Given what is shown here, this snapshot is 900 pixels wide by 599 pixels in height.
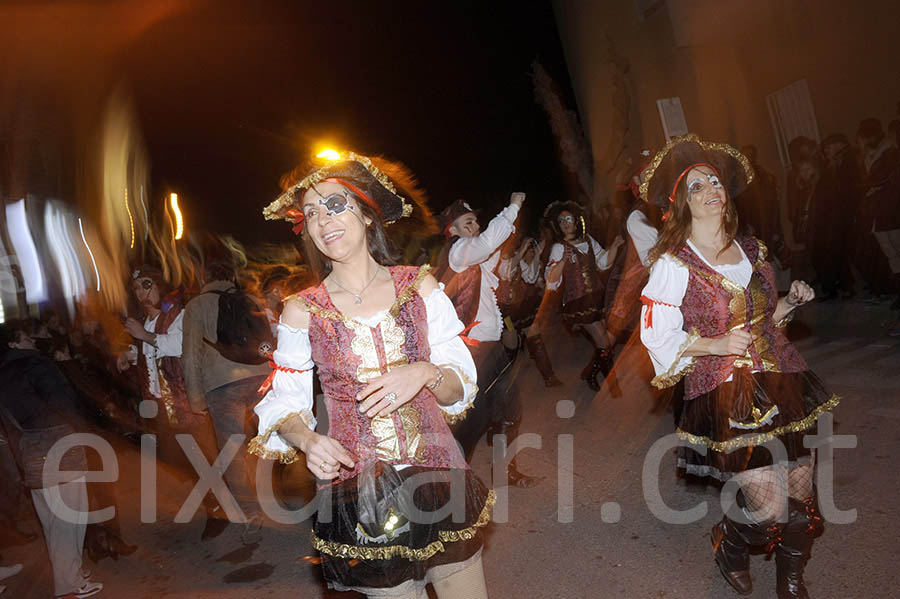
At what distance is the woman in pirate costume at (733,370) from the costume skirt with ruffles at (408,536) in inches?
50.0

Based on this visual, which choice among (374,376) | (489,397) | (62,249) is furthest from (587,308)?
(62,249)

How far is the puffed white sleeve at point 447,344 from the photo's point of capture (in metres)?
2.46

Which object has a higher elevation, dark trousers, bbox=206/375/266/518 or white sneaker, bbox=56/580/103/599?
dark trousers, bbox=206/375/266/518

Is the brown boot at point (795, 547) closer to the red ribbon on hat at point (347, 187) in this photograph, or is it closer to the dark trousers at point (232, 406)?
the red ribbon on hat at point (347, 187)

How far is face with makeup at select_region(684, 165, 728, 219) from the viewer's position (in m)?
3.12

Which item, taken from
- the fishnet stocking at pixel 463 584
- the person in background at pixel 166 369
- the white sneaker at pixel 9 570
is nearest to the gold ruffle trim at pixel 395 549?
the fishnet stocking at pixel 463 584

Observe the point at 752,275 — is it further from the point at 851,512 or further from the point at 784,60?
the point at 784,60

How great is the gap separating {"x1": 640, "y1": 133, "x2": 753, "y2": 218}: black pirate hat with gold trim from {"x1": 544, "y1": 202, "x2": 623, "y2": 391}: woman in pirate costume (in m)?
3.77

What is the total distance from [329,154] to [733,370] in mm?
1987

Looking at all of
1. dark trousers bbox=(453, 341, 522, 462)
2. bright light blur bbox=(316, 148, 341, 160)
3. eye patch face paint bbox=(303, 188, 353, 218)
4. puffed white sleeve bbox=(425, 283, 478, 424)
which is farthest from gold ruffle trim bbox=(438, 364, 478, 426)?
dark trousers bbox=(453, 341, 522, 462)

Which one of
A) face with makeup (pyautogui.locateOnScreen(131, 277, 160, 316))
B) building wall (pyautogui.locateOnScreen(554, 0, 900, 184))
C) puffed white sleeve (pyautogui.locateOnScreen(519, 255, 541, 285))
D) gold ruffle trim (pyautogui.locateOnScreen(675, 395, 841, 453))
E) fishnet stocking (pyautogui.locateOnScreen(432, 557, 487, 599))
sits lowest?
fishnet stocking (pyautogui.locateOnScreen(432, 557, 487, 599))

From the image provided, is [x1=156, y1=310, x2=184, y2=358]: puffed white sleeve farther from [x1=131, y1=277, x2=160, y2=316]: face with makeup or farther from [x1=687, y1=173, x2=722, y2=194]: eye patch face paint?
[x1=687, y1=173, x2=722, y2=194]: eye patch face paint

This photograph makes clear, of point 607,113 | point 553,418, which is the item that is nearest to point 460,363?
point 553,418

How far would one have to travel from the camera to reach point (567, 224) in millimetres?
7402
